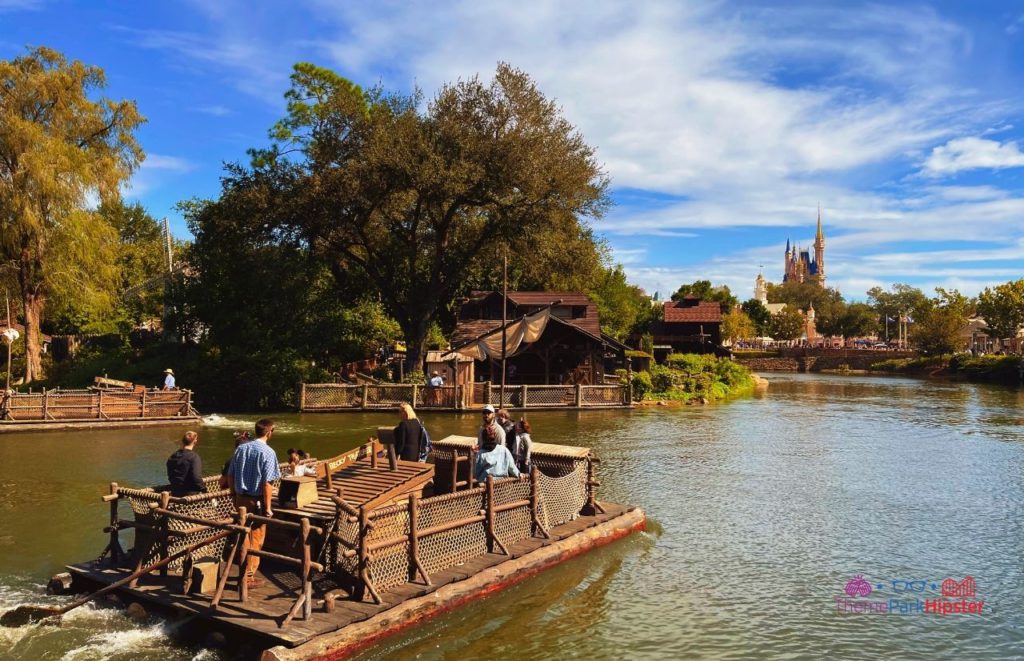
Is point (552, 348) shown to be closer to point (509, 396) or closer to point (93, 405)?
point (509, 396)

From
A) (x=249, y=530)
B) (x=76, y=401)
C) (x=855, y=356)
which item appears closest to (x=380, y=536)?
(x=249, y=530)

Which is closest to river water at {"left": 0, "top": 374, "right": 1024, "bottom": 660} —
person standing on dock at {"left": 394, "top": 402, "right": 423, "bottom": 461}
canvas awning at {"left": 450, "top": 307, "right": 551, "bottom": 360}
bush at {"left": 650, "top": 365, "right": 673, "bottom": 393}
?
person standing on dock at {"left": 394, "top": 402, "right": 423, "bottom": 461}

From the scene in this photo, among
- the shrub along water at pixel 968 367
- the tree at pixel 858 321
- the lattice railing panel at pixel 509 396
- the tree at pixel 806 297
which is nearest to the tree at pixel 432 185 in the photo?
the lattice railing panel at pixel 509 396

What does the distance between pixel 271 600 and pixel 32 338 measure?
118 feet

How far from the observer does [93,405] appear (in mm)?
28469

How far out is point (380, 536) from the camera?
10.3m

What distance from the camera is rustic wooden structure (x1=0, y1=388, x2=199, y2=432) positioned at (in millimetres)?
27297

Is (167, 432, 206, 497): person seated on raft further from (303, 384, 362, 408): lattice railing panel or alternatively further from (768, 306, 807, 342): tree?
(768, 306, 807, 342): tree

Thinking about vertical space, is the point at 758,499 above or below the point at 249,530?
below

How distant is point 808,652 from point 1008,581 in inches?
206

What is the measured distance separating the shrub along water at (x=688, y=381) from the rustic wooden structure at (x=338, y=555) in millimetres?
29849

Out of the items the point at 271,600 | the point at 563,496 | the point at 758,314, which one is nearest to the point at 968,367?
the point at 758,314

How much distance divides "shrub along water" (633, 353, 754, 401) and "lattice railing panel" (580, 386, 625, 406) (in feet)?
9.14

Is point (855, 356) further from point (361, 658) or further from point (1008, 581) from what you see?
point (361, 658)
